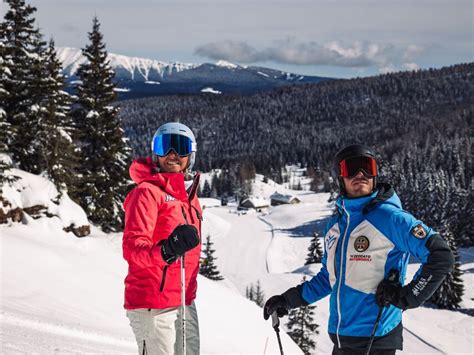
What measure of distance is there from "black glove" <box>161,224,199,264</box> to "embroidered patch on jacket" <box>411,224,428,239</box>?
1458 mm

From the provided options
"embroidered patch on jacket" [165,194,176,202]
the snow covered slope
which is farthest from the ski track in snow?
"embroidered patch on jacket" [165,194,176,202]

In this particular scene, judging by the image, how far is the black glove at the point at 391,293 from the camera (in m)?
3.10

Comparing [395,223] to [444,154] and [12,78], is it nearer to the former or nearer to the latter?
[12,78]

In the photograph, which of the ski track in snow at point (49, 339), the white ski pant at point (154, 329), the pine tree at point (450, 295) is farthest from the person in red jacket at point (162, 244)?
the pine tree at point (450, 295)

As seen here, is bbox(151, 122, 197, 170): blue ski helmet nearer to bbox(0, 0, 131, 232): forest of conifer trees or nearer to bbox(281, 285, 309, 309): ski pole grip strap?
bbox(281, 285, 309, 309): ski pole grip strap

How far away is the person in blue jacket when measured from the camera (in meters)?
3.03

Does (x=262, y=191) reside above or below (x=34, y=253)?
below

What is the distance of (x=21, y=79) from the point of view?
76.9 feet

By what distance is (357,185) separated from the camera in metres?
3.48

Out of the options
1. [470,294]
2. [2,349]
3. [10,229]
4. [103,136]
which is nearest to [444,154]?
[470,294]

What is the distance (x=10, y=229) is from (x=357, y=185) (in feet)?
59.4

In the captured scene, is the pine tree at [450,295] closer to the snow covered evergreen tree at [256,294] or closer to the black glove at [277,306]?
the snow covered evergreen tree at [256,294]

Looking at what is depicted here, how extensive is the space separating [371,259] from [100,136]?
2524 centimetres

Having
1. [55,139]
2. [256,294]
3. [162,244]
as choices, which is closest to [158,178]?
[162,244]
